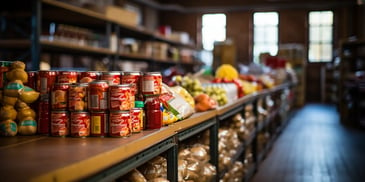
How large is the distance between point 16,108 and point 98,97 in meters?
0.36

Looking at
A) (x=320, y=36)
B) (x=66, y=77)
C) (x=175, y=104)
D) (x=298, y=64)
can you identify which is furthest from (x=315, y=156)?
(x=320, y=36)

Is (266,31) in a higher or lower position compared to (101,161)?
higher

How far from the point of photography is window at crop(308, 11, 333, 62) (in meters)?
16.2

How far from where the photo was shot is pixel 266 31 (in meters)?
16.8

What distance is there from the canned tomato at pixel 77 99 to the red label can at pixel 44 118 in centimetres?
12

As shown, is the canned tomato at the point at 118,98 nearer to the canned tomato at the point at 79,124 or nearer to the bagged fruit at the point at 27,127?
the canned tomato at the point at 79,124

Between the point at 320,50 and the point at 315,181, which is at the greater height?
the point at 320,50

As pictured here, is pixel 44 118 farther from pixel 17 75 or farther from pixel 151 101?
pixel 151 101

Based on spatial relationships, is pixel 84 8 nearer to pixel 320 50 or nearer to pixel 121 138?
pixel 121 138

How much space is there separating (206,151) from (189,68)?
11000 millimetres

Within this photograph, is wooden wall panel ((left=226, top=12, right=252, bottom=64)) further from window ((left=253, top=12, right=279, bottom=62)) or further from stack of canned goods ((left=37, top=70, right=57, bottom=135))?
stack of canned goods ((left=37, top=70, right=57, bottom=135))

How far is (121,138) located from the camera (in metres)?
1.53

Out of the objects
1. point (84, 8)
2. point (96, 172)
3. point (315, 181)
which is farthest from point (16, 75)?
point (84, 8)

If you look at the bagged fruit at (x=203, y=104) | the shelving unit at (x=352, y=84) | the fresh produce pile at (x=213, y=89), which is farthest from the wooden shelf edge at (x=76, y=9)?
the shelving unit at (x=352, y=84)
